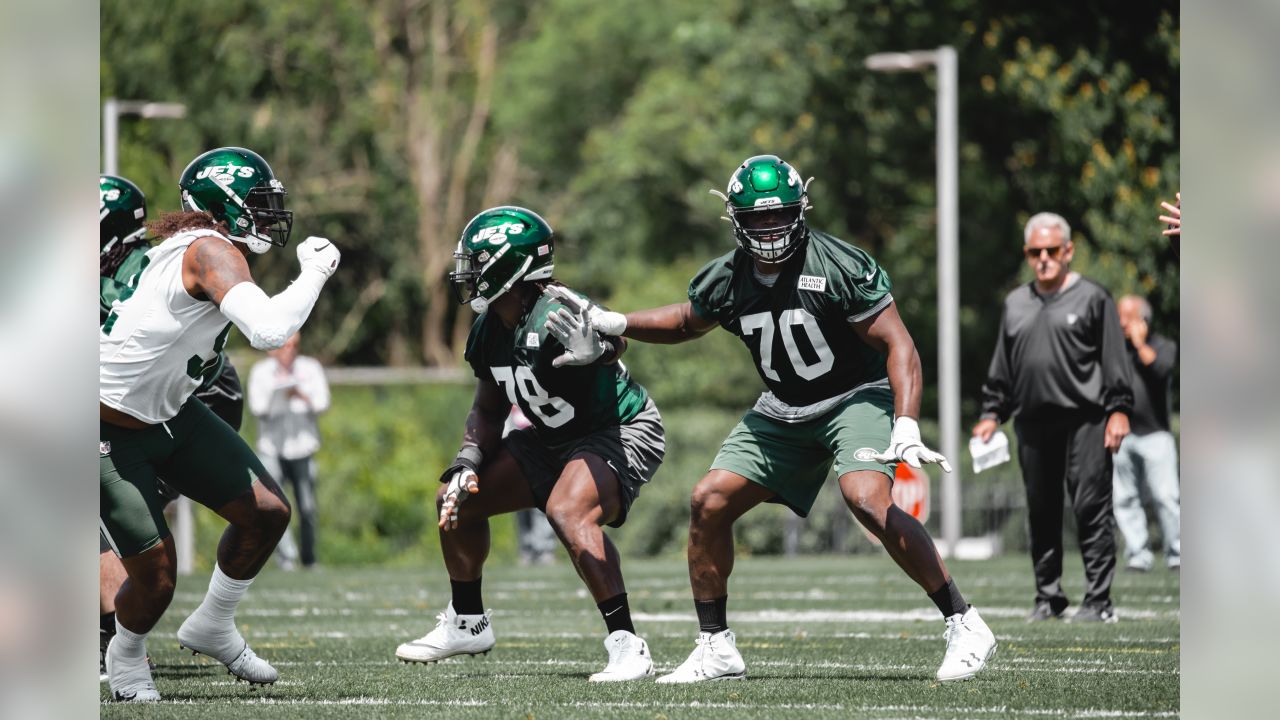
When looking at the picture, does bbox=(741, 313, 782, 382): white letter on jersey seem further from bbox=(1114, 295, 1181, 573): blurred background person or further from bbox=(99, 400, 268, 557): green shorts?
bbox=(1114, 295, 1181, 573): blurred background person

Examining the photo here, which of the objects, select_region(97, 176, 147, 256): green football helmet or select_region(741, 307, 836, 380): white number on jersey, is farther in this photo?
select_region(97, 176, 147, 256): green football helmet

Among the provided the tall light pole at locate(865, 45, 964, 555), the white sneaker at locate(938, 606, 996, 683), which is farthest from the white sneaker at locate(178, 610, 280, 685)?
the tall light pole at locate(865, 45, 964, 555)

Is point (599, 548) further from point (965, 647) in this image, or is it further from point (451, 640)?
point (965, 647)

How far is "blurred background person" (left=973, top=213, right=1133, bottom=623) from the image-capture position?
9242 millimetres

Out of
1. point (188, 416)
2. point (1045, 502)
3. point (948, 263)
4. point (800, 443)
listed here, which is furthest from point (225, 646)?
point (948, 263)

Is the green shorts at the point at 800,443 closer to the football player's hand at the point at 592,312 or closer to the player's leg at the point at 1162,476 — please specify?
the football player's hand at the point at 592,312

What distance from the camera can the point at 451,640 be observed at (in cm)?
689

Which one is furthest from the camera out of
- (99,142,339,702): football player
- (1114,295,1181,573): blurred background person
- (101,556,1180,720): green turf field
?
(1114,295,1181,573): blurred background person

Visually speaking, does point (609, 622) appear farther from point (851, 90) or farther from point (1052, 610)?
point (851, 90)

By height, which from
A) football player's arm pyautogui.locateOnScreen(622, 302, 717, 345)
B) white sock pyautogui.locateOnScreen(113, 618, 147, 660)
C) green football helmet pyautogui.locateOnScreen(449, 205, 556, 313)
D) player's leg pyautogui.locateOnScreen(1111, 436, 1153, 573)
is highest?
green football helmet pyautogui.locateOnScreen(449, 205, 556, 313)

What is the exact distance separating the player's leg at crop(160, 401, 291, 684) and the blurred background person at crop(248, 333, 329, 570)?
9.07m

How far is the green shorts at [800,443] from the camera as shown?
645 centimetres

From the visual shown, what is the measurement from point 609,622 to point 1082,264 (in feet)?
56.2
